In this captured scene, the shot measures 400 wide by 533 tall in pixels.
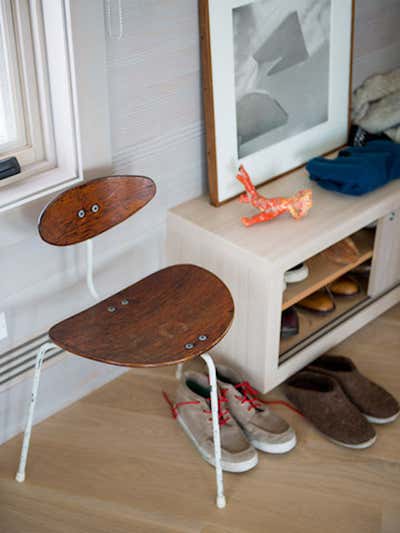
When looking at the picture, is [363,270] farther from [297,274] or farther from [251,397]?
[251,397]

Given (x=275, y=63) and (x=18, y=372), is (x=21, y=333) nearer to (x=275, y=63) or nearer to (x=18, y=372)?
(x=18, y=372)

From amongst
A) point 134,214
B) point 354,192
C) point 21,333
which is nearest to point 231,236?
point 134,214

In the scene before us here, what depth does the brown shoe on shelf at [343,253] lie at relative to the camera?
7.25ft

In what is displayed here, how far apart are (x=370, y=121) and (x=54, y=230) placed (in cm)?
116

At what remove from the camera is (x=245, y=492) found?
5.96 feet

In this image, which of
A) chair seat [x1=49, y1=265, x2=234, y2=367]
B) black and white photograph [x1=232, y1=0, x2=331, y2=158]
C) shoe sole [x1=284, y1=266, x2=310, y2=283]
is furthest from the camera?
shoe sole [x1=284, y1=266, x2=310, y2=283]

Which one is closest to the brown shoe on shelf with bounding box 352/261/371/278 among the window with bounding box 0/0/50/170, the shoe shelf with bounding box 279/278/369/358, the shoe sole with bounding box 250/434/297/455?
the shoe shelf with bounding box 279/278/369/358

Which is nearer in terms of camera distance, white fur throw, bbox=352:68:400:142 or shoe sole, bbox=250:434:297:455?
shoe sole, bbox=250:434:297:455

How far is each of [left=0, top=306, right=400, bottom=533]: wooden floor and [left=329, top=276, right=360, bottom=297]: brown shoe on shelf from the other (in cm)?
46

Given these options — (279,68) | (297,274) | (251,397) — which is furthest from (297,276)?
(279,68)

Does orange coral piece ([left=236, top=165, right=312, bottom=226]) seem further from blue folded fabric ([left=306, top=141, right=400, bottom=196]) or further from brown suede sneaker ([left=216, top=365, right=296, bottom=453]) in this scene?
brown suede sneaker ([left=216, top=365, right=296, bottom=453])

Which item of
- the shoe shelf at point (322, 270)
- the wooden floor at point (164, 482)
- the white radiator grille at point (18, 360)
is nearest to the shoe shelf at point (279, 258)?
the shoe shelf at point (322, 270)

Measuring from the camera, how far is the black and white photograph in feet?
6.44

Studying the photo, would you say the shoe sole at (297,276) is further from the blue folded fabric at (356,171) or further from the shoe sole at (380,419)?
the shoe sole at (380,419)
